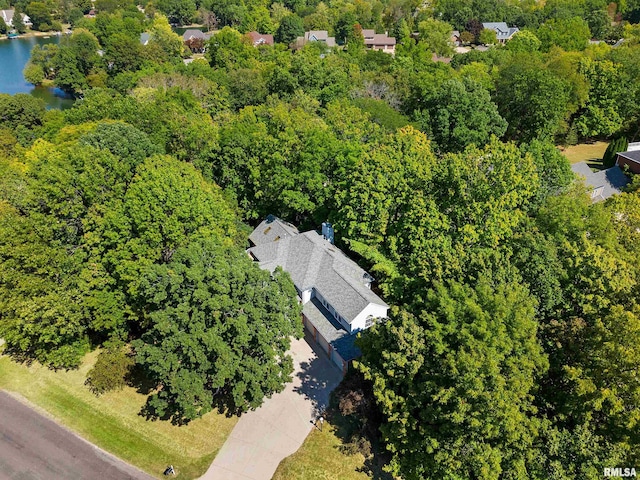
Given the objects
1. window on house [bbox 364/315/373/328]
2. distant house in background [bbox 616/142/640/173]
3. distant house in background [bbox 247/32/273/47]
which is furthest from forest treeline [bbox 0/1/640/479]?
distant house in background [bbox 247/32/273/47]

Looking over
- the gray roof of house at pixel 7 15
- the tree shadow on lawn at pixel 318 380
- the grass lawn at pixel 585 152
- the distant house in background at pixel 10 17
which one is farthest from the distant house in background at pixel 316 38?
the tree shadow on lawn at pixel 318 380

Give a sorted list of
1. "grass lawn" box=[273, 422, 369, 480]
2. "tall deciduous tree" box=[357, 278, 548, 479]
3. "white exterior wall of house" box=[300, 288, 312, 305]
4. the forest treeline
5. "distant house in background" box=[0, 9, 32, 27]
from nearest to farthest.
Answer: "tall deciduous tree" box=[357, 278, 548, 479] < the forest treeline < "grass lawn" box=[273, 422, 369, 480] < "white exterior wall of house" box=[300, 288, 312, 305] < "distant house in background" box=[0, 9, 32, 27]

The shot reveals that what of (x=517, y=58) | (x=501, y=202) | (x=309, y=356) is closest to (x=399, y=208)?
(x=501, y=202)

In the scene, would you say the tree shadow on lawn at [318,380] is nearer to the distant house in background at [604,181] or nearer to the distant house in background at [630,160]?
the distant house in background at [604,181]

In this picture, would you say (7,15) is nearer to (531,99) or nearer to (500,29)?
(500,29)

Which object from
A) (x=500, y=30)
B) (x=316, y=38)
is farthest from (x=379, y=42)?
(x=500, y=30)

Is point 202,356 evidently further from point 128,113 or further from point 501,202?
point 128,113

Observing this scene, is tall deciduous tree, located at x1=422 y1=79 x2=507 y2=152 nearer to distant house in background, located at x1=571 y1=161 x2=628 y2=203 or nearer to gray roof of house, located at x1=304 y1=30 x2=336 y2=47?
distant house in background, located at x1=571 y1=161 x2=628 y2=203
